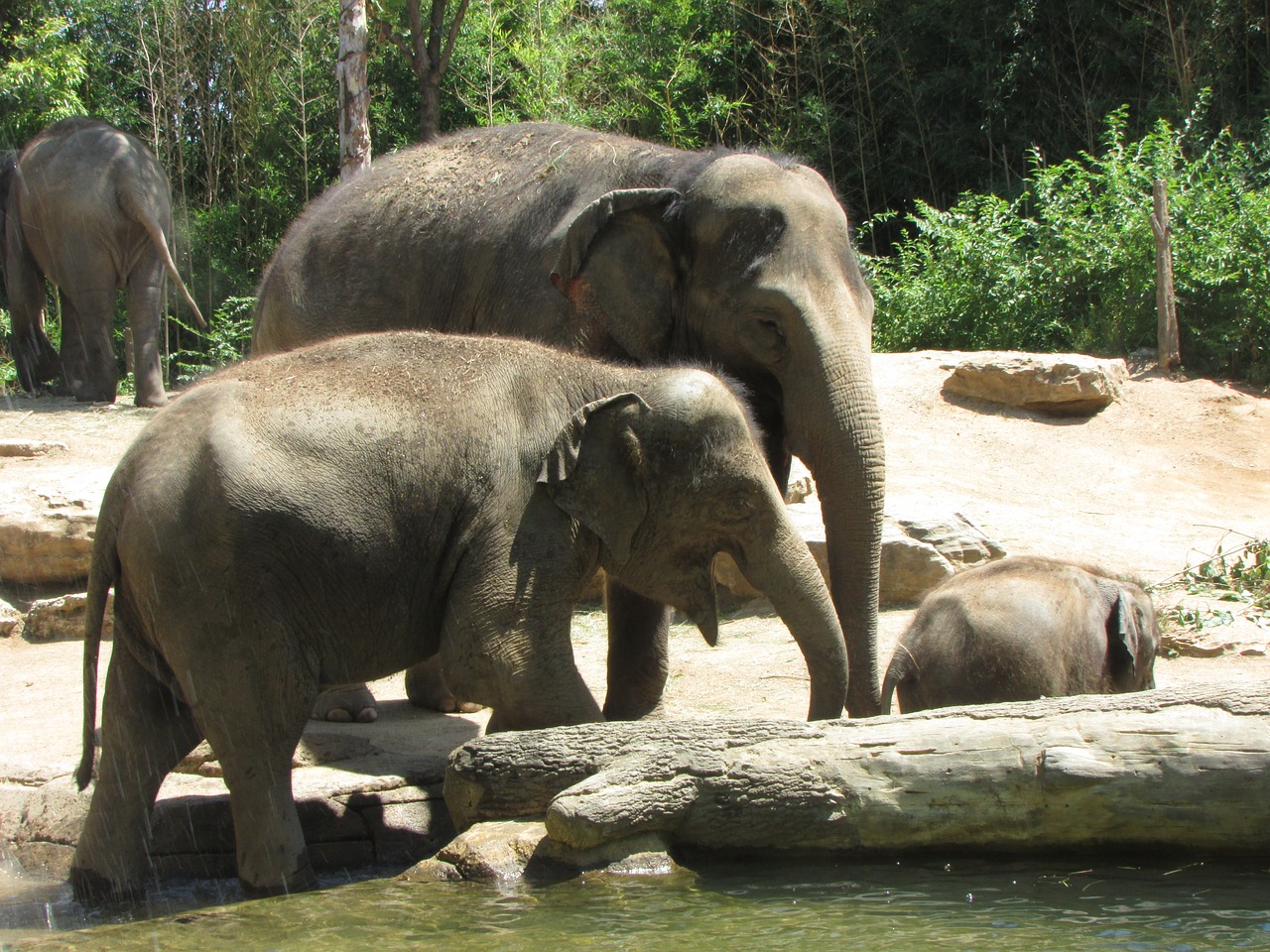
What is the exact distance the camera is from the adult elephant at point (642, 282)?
540 centimetres

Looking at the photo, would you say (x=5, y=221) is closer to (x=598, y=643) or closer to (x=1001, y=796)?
(x=598, y=643)

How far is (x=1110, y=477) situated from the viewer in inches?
469

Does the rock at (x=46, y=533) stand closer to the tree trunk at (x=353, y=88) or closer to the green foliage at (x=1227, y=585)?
the tree trunk at (x=353, y=88)

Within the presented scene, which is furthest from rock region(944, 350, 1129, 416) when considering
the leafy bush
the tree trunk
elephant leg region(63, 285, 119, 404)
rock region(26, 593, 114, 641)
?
rock region(26, 593, 114, 641)

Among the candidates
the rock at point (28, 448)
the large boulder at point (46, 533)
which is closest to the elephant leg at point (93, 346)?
the rock at point (28, 448)

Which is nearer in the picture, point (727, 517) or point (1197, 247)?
point (727, 517)

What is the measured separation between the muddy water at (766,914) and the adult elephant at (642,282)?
1.08 metres

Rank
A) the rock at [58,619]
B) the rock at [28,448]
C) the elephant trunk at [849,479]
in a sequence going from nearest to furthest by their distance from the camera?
1. the elephant trunk at [849,479]
2. the rock at [58,619]
3. the rock at [28,448]

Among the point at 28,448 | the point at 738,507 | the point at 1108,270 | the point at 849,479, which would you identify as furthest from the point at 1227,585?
the point at 28,448

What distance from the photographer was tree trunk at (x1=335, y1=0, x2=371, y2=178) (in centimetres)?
1275

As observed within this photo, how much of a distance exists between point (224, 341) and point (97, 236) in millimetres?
2895

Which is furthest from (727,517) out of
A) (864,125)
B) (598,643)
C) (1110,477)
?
(864,125)

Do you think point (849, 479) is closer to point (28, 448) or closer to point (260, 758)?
point (260, 758)

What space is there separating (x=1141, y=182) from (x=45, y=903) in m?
13.6
